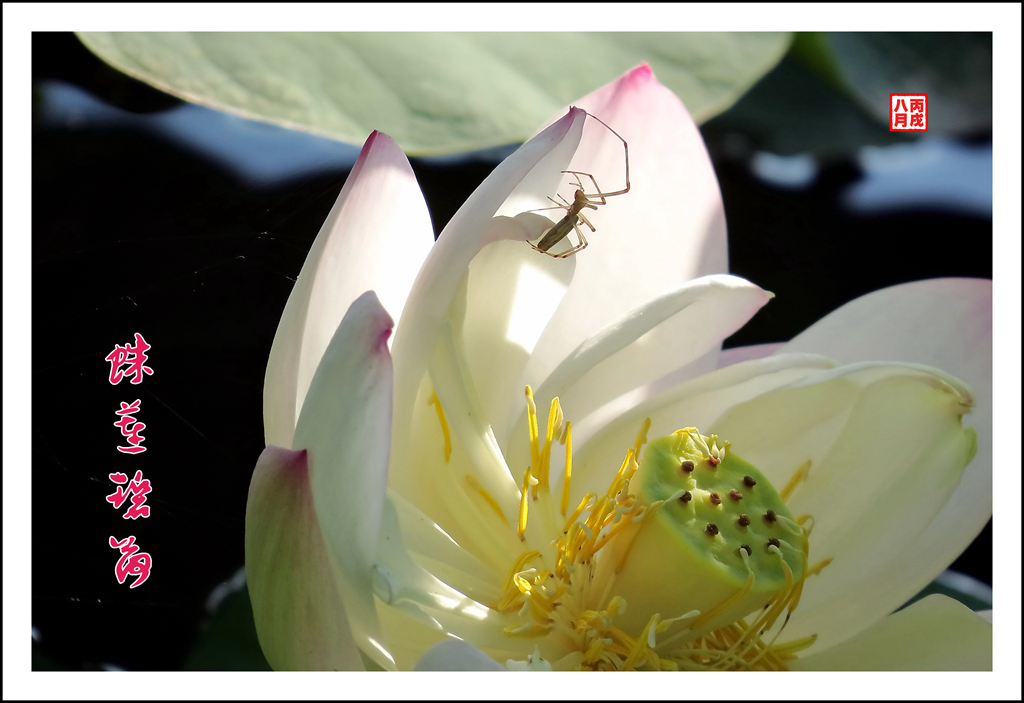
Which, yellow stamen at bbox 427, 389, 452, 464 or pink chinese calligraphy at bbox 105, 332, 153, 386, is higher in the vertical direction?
pink chinese calligraphy at bbox 105, 332, 153, 386

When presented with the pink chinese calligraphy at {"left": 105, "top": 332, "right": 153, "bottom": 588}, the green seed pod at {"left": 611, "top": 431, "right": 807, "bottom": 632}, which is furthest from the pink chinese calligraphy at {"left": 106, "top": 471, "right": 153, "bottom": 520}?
the green seed pod at {"left": 611, "top": 431, "right": 807, "bottom": 632}

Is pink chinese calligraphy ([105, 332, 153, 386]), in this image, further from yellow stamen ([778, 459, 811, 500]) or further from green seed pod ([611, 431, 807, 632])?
yellow stamen ([778, 459, 811, 500])

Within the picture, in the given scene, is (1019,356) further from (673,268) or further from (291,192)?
(291,192)

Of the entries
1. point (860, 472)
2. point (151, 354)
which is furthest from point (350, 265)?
point (860, 472)

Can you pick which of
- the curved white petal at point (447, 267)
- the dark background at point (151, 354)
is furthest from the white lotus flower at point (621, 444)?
the dark background at point (151, 354)

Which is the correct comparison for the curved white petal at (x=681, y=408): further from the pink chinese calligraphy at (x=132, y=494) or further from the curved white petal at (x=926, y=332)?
the pink chinese calligraphy at (x=132, y=494)

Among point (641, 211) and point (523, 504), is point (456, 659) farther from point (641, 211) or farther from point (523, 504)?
point (641, 211)
